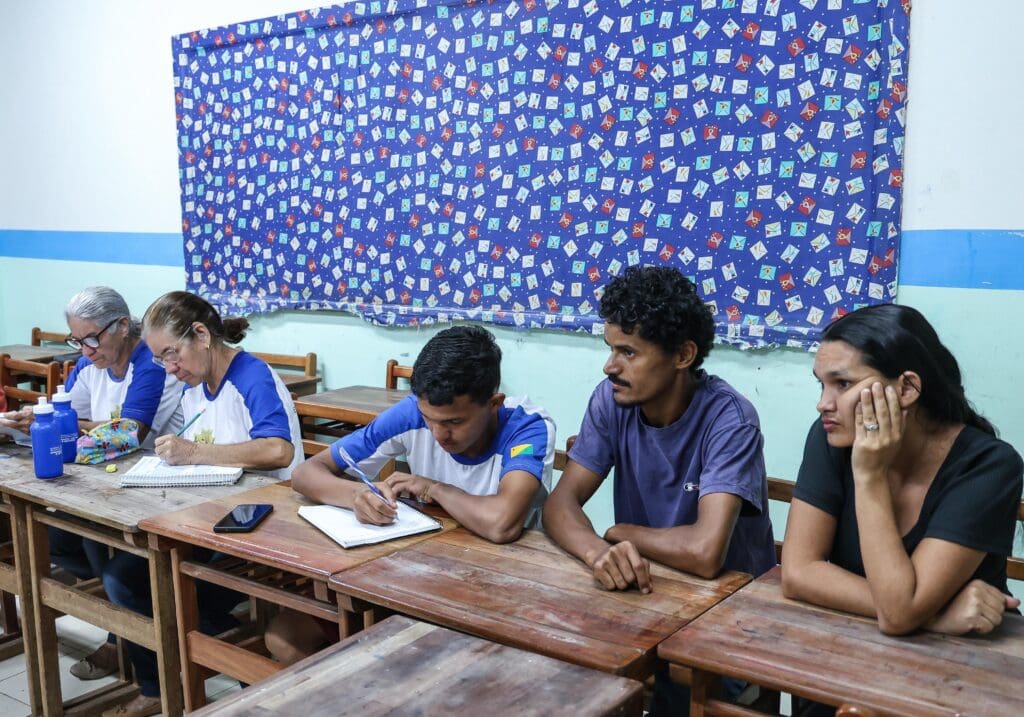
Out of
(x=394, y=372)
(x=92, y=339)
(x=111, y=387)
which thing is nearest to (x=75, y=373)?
(x=111, y=387)

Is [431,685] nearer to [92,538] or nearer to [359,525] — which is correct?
[359,525]

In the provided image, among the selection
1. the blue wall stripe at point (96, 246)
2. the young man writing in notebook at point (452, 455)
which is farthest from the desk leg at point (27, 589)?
the blue wall stripe at point (96, 246)

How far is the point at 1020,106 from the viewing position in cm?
243

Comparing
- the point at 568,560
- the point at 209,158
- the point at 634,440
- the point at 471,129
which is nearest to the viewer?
the point at 568,560

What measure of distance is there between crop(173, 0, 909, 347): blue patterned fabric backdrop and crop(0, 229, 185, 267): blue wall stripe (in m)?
0.25

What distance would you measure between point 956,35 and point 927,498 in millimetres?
1678

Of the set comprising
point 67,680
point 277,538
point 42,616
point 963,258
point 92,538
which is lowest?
point 67,680

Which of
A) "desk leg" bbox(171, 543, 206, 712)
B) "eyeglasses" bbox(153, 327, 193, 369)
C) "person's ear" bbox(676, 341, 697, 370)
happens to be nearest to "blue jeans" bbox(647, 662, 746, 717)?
"person's ear" bbox(676, 341, 697, 370)

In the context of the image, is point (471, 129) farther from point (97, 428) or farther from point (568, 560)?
point (568, 560)

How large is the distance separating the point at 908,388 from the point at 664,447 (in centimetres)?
55

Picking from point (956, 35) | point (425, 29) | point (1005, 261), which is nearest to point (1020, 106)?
point (956, 35)

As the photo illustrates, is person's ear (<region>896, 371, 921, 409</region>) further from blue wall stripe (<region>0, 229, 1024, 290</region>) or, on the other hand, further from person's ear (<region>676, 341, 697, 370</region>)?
blue wall stripe (<region>0, 229, 1024, 290</region>)

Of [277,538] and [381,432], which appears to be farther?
[381,432]

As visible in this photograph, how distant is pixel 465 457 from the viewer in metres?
2.02
